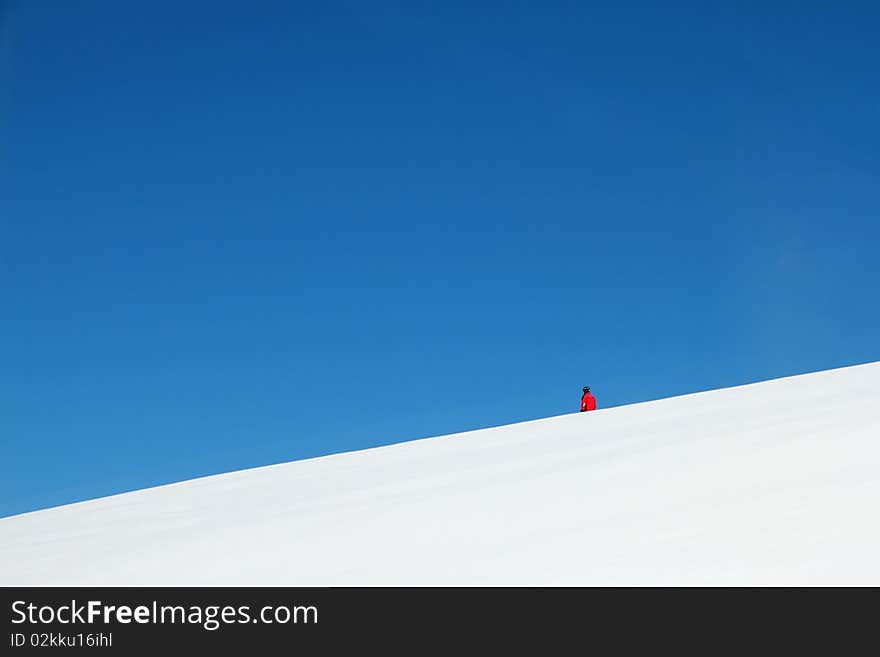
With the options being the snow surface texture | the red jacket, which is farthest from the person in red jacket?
the snow surface texture

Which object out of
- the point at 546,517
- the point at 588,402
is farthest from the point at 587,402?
the point at 546,517

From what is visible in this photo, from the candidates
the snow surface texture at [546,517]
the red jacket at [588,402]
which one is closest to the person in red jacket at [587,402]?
the red jacket at [588,402]

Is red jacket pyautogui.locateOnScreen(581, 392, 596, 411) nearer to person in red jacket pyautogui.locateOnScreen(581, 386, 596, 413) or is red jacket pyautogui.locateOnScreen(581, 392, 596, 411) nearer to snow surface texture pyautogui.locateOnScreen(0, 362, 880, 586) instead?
person in red jacket pyautogui.locateOnScreen(581, 386, 596, 413)

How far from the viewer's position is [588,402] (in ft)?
30.8

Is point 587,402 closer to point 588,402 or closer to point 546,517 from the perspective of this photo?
point 588,402

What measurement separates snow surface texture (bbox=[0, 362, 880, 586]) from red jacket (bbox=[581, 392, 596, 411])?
218cm

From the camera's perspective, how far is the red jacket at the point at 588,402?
9.34 m

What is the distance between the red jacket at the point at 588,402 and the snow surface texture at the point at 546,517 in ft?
7.15

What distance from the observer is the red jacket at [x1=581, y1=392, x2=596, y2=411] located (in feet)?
30.6

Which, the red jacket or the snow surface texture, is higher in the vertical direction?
the red jacket

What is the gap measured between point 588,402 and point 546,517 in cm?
554
